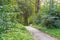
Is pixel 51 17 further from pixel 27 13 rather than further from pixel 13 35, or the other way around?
pixel 27 13

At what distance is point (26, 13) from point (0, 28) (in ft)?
61.8

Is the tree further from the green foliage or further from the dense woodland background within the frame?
the green foliage

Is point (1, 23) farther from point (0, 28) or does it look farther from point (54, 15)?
point (54, 15)

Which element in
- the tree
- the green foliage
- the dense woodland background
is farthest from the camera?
the tree

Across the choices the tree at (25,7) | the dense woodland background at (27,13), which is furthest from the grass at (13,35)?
the tree at (25,7)

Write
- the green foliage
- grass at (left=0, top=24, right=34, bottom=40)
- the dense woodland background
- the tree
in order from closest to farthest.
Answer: grass at (left=0, top=24, right=34, bottom=40), the dense woodland background, the green foliage, the tree

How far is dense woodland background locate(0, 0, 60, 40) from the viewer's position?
1089 centimetres

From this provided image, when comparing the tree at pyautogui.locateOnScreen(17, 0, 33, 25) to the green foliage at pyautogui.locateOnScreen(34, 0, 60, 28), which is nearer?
the green foliage at pyautogui.locateOnScreen(34, 0, 60, 28)

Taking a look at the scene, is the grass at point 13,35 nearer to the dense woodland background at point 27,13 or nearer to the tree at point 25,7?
the dense woodland background at point 27,13

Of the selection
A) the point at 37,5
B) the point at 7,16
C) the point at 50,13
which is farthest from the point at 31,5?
the point at 7,16

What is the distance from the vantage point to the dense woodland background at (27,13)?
1089 cm

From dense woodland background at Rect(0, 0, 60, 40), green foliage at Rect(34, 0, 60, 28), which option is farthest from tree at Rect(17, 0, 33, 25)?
green foliage at Rect(34, 0, 60, 28)

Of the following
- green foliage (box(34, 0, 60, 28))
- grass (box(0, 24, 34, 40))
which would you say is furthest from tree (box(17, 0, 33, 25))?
grass (box(0, 24, 34, 40))

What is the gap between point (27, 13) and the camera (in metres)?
29.0
